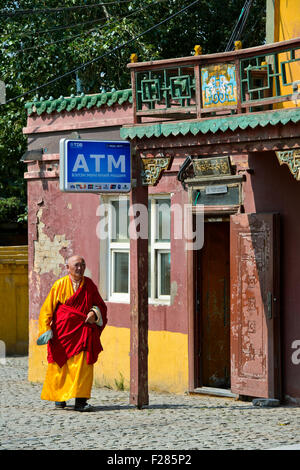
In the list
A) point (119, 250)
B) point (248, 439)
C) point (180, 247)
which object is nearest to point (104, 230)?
point (119, 250)

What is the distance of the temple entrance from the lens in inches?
510

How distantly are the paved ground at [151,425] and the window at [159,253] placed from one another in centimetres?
141

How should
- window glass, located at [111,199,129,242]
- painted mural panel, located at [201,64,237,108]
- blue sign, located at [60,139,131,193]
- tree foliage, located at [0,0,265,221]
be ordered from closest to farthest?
painted mural panel, located at [201,64,237,108] → blue sign, located at [60,139,131,193] → window glass, located at [111,199,129,242] → tree foliage, located at [0,0,265,221]

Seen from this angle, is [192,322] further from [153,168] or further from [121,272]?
[153,168]

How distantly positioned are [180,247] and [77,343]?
2.17m

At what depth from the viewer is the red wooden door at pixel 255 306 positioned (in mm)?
11562

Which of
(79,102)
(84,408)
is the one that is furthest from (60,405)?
(79,102)

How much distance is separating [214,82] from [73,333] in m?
3.23

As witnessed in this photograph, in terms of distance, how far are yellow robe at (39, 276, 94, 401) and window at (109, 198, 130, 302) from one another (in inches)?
93.2

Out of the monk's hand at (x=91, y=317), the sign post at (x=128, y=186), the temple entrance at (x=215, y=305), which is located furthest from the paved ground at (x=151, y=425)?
the monk's hand at (x=91, y=317)

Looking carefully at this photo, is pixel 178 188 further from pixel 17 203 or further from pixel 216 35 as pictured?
pixel 17 203

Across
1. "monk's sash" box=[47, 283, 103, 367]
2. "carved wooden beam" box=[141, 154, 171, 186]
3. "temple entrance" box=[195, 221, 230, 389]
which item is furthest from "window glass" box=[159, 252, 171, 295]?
"carved wooden beam" box=[141, 154, 171, 186]

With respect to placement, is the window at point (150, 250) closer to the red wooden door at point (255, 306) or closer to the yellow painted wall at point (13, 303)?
the red wooden door at point (255, 306)

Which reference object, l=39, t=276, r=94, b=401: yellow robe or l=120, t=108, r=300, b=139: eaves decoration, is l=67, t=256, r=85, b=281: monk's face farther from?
l=120, t=108, r=300, b=139: eaves decoration
